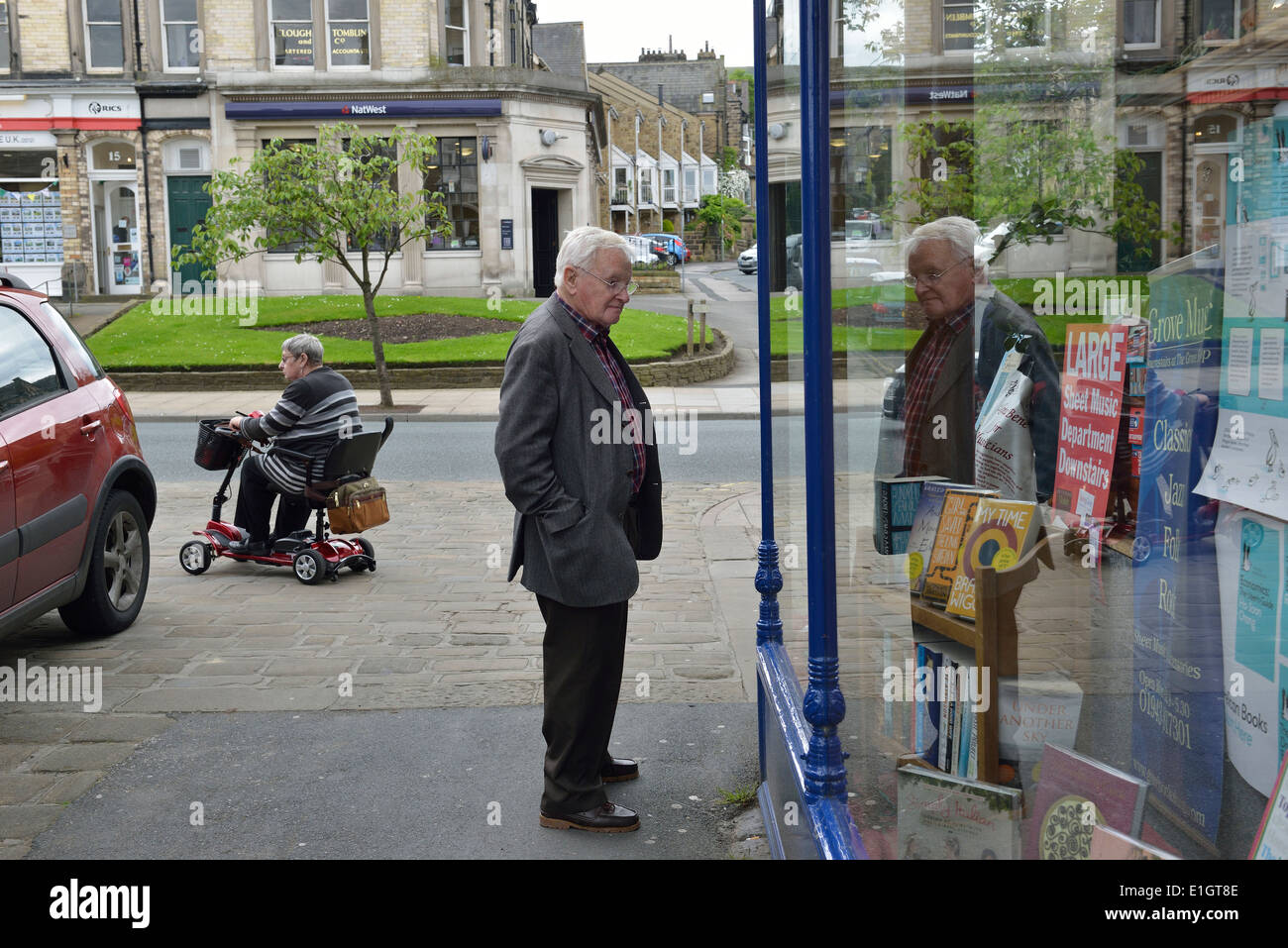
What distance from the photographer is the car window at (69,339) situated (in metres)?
6.60

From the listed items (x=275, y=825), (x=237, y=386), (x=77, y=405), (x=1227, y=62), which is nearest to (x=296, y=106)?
(x=237, y=386)

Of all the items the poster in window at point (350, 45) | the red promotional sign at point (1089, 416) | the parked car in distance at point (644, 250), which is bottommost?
the red promotional sign at point (1089, 416)

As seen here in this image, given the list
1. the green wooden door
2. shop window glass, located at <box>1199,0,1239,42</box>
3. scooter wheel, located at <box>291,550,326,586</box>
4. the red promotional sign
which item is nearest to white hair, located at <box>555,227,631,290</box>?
the red promotional sign

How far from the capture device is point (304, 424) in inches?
317

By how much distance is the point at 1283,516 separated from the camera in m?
2.16

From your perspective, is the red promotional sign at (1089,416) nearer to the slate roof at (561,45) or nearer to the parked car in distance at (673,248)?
the parked car in distance at (673,248)

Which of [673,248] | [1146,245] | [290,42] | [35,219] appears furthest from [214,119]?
[1146,245]

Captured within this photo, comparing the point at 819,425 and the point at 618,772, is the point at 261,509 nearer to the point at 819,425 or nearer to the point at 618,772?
the point at 618,772

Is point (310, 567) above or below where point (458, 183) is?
below

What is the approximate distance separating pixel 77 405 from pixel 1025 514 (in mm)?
5343

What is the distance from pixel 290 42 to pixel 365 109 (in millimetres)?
3007

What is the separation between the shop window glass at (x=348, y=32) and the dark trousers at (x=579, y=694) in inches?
1279

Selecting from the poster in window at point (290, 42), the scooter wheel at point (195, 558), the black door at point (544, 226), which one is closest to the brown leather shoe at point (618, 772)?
the scooter wheel at point (195, 558)

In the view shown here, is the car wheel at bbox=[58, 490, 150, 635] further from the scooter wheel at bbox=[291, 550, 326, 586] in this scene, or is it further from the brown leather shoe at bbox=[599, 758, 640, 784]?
the brown leather shoe at bbox=[599, 758, 640, 784]
